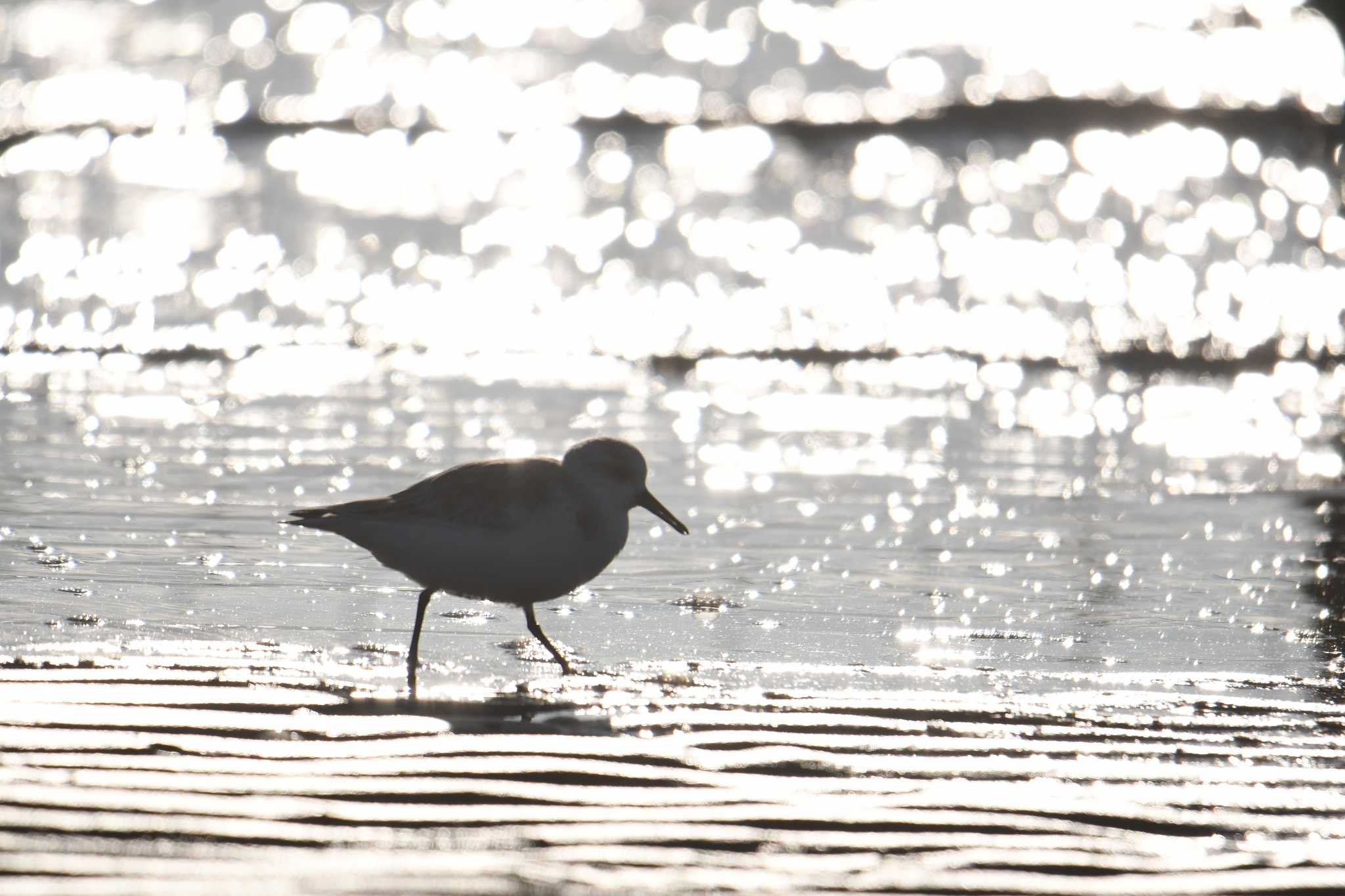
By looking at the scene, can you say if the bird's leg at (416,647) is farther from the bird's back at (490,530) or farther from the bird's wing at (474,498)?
the bird's wing at (474,498)

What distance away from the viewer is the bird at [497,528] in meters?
6.25

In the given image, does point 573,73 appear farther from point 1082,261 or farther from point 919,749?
point 919,749

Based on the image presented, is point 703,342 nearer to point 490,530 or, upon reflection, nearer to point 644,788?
point 490,530

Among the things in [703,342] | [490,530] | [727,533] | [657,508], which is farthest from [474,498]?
[703,342]

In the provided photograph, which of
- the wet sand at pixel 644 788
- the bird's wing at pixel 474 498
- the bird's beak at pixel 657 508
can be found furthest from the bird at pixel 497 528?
the wet sand at pixel 644 788

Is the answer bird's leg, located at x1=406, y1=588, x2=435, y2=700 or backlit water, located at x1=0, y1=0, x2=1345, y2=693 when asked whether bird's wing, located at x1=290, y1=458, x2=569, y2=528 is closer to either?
bird's leg, located at x1=406, y1=588, x2=435, y2=700

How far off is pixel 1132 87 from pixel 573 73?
8322mm

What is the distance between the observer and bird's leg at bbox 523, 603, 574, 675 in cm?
596

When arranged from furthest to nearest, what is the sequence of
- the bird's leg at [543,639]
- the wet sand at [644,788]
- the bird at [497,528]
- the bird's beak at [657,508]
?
1. the bird's beak at [657,508]
2. the bird at [497,528]
3. the bird's leg at [543,639]
4. the wet sand at [644,788]

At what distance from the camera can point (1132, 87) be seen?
2620 cm

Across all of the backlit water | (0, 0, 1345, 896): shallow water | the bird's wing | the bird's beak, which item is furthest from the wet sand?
the bird's beak

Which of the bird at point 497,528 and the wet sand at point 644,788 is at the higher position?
the bird at point 497,528

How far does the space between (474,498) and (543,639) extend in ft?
1.82

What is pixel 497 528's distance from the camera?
248 inches
